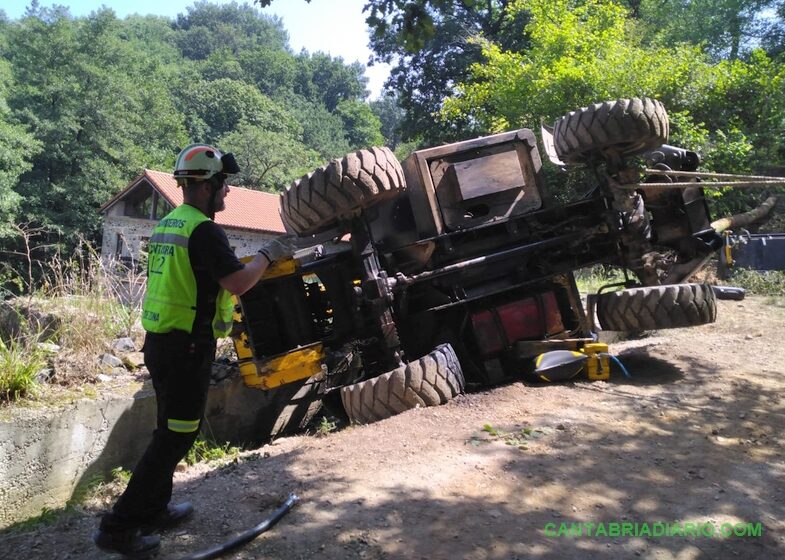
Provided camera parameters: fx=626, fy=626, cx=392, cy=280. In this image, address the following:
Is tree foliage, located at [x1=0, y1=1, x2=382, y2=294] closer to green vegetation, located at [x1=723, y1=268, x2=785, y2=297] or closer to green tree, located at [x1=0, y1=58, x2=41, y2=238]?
green tree, located at [x1=0, y1=58, x2=41, y2=238]

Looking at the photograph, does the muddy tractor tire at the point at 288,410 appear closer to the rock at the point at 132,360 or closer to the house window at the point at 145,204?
the rock at the point at 132,360

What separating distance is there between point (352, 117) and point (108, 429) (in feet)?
287

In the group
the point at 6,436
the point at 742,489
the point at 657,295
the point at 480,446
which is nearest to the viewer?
the point at 742,489

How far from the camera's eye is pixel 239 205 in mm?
29438

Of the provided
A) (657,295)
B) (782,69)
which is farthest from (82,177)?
(657,295)

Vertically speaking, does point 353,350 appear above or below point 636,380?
above

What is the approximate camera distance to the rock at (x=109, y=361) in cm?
608

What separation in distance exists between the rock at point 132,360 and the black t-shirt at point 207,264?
3.77m

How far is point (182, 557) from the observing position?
2.62m

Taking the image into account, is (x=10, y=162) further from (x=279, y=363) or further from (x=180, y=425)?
(x=180, y=425)

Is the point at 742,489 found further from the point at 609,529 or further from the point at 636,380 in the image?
the point at 636,380

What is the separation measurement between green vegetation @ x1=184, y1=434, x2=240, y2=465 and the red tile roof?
839 inches

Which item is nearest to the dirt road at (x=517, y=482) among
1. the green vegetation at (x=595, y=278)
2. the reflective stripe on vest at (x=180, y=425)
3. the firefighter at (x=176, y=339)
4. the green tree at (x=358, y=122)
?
the firefighter at (x=176, y=339)

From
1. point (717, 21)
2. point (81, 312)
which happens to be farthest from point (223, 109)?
point (81, 312)
